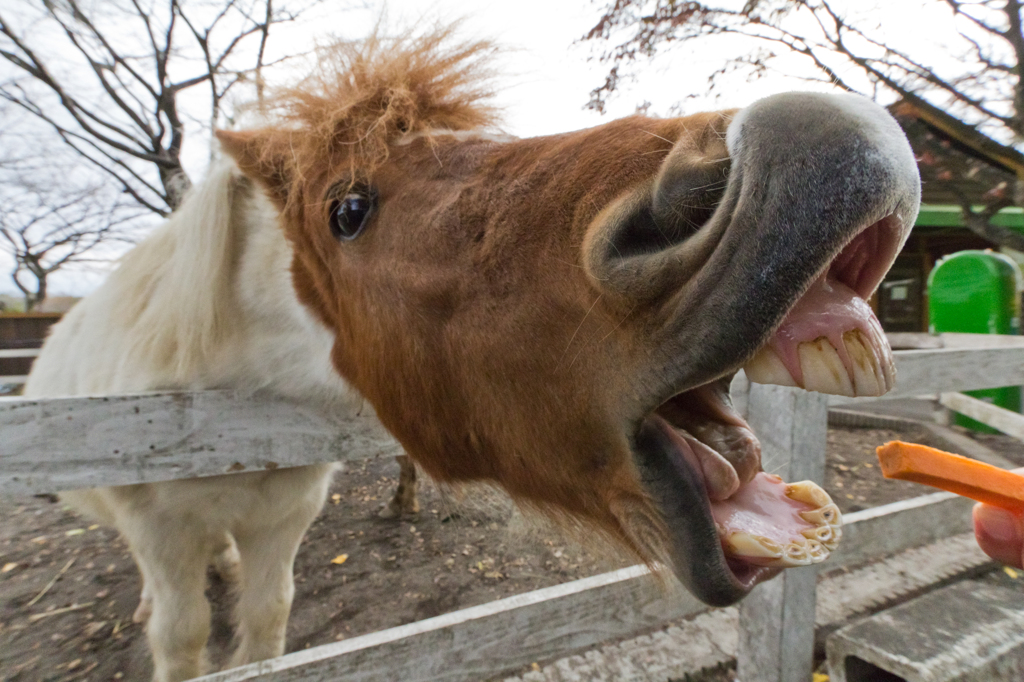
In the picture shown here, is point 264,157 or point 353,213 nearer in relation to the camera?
point 353,213

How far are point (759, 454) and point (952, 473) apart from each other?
64 cm

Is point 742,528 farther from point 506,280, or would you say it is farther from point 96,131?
point 96,131

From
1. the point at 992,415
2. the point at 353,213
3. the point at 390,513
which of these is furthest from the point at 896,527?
the point at 390,513

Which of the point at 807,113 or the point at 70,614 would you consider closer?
the point at 807,113

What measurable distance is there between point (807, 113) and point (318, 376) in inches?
56.5

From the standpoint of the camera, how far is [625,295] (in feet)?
2.60

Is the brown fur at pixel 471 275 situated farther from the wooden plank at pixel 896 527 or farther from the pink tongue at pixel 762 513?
the wooden plank at pixel 896 527

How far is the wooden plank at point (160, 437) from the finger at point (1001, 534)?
5.52 ft

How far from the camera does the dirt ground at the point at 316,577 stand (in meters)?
2.84

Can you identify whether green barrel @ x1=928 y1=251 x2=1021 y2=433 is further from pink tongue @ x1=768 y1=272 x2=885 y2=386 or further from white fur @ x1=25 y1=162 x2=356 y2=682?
white fur @ x1=25 y1=162 x2=356 y2=682

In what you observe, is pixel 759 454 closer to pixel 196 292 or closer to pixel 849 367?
pixel 849 367

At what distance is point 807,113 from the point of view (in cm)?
72

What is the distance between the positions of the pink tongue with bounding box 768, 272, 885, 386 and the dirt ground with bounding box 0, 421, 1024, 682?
124 centimetres

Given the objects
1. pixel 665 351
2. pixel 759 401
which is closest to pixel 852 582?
pixel 759 401
